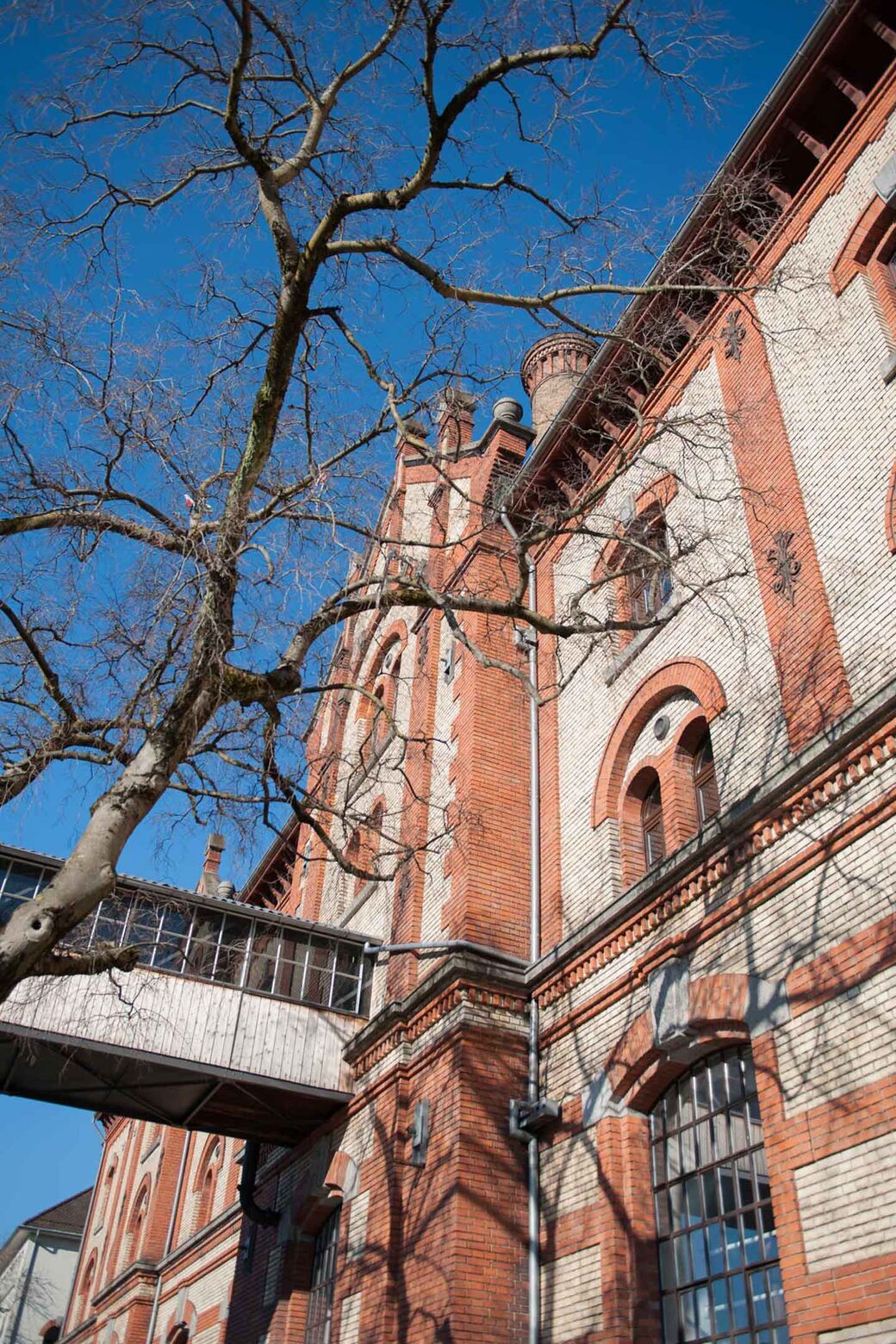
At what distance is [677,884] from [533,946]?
2.75m

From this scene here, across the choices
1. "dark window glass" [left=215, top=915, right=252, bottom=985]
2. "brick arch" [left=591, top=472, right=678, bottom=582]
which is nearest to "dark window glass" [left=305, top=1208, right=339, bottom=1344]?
"dark window glass" [left=215, top=915, right=252, bottom=985]

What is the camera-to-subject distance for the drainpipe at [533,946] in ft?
32.1

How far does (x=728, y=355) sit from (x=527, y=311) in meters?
3.28

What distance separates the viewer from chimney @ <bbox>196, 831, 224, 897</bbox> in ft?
93.0

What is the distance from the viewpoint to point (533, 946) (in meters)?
11.9

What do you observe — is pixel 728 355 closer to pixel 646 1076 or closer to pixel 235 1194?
pixel 646 1076

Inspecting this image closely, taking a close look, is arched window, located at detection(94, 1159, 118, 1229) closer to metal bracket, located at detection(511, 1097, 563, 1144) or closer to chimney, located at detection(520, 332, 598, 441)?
metal bracket, located at detection(511, 1097, 563, 1144)

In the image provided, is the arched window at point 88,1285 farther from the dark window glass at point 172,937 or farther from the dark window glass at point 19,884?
the dark window glass at point 19,884

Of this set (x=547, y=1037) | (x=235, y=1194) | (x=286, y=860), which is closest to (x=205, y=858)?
(x=286, y=860)

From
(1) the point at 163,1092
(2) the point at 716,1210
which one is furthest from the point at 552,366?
(2) the point at 716,1210

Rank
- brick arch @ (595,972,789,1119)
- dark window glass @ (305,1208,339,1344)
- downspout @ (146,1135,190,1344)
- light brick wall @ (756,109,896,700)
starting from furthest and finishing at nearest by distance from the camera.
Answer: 1. downspout @ (146,1135,190,1344)
2. dark window glass @ (305,1208,339,1344)
3. light brick wall @ (756,109,896,700)
4. brick arch @ (595,972,789,1119)

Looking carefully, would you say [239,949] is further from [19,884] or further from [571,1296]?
[571,1296]

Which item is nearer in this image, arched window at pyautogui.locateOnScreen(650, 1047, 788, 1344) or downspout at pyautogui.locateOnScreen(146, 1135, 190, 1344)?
arched window at pyautogui.locateOnScreen(650, 1047, 788, 1344)

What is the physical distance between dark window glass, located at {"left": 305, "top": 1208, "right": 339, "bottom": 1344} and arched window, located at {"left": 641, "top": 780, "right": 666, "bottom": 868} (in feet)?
18.2
